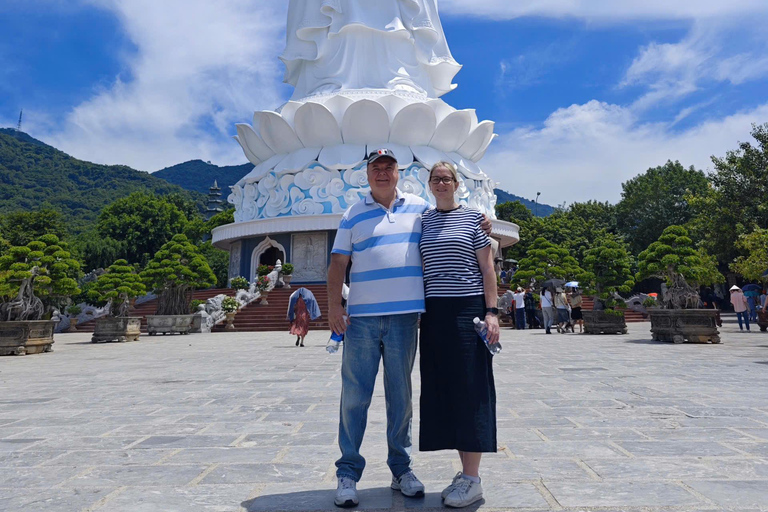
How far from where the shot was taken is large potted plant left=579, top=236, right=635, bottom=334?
1466 cm

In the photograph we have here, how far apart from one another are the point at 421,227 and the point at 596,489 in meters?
1.47

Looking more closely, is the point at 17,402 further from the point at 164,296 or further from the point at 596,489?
the point at 164,296

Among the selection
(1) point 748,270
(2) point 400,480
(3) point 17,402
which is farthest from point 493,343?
(1) point 748,270

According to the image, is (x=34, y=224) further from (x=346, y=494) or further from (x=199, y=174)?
(x=199, y=174)

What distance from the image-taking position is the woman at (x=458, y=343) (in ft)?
8.98

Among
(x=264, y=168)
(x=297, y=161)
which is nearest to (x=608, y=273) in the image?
(x=297, y=161)

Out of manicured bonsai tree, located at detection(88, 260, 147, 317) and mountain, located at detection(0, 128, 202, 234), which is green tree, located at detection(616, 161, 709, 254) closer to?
manicured bonsai tree, located at detection(88, 260, 147, 317)

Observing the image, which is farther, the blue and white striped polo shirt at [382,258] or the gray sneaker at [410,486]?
the blue and white striped polo shirt at [382,258]

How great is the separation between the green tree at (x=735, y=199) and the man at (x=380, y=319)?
24788 mm

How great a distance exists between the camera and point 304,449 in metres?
3.55

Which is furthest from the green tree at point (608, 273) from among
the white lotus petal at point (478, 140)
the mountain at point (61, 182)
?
the mountain at point (61, 182)

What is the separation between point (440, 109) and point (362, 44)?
4.57 m

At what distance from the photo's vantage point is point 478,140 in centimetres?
2622

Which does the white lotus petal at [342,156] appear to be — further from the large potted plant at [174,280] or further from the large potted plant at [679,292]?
the large potted plant at [679,292]
